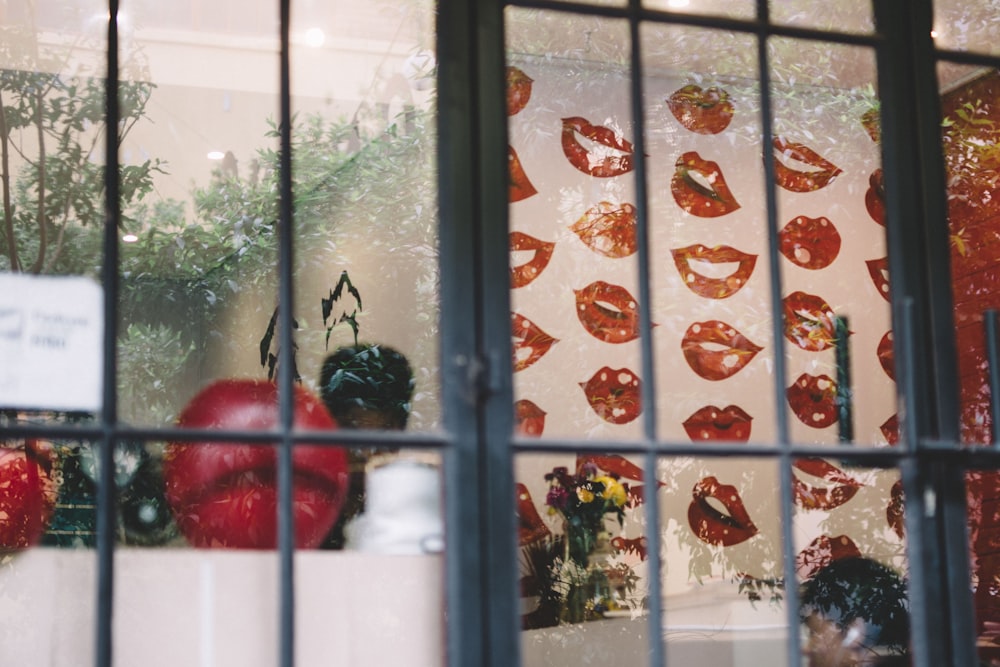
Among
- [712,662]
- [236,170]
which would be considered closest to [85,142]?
[236,170]

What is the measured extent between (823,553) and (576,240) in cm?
116

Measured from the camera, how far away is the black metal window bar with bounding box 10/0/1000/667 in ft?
5.77

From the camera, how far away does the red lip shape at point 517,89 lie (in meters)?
2.08

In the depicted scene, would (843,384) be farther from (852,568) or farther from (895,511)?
(852,568)

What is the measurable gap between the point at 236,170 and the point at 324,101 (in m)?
0.35

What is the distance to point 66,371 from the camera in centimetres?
175

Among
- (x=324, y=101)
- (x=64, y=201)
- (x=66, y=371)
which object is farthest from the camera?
(x=324, y=101)

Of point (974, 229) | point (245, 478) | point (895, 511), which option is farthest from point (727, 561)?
point (245, 478)

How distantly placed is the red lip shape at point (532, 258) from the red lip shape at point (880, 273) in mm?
715

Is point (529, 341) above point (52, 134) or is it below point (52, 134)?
below

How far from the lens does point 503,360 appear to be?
71.9 inches

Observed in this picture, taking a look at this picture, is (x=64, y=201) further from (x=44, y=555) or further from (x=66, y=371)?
(x=66, y=371)

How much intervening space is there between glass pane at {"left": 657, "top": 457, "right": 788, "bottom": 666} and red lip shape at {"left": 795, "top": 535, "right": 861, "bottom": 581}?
73 mm

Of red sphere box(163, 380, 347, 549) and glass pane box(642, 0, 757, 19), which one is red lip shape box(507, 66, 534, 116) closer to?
glass pane box(642, 0, 757, 19)
